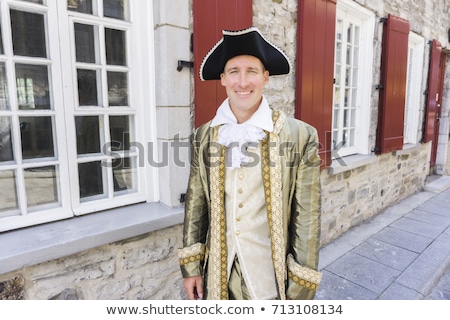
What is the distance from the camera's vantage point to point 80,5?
1.91 m

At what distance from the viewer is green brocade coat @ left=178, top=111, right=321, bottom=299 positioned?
55.9 inches

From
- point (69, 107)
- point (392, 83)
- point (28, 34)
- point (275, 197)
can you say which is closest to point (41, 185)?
point (69, 107)

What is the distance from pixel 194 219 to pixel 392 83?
13.6 feet

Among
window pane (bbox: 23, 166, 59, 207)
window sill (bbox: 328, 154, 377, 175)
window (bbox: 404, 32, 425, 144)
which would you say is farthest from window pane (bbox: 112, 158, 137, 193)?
window (bbox: 404, 32, 425, 144)

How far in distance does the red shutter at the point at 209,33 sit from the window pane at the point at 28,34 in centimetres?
93

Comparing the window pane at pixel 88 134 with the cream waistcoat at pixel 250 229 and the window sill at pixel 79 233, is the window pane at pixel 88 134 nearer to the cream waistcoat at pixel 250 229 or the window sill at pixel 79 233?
the window sill at pixel 79 233

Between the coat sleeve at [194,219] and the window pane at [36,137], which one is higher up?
the window pane at [36,137]

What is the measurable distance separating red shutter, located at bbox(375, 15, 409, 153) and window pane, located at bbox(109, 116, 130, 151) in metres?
3.65

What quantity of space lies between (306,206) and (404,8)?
475 centimetres

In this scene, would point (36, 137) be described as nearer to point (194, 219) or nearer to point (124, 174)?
point (124, 174)

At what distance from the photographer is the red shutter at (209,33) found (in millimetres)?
2189

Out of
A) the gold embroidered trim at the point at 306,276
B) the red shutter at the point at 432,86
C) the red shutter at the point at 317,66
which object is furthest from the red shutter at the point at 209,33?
the red shutter at the point at 432,86

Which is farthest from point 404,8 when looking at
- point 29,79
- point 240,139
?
point 29,79

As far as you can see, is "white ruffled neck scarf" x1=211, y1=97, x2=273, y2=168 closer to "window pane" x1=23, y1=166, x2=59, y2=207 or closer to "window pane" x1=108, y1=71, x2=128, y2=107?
"window pane" x1=108, y1=71, x2=128, y2=107
